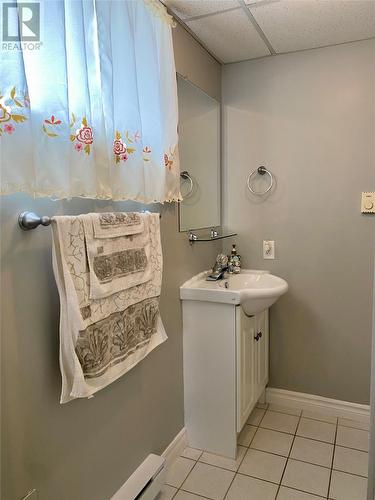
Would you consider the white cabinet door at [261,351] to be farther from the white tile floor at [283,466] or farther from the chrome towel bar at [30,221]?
the chrome towel bar at [30,221]

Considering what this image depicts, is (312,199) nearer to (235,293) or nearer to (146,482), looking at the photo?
(235,293)

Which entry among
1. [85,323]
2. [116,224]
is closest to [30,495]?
[85,323]

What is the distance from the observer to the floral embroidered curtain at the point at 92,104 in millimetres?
934

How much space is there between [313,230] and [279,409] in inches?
48.9

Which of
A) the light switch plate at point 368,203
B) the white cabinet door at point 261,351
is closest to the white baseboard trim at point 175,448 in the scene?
the white cabinet door at point 261,351

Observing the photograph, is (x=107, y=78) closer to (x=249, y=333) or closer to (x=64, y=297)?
(x=64, y=297)

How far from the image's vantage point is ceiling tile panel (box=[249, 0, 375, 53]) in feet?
5.67

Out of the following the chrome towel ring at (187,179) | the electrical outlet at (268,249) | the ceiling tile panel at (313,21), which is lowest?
the electrical outlet at (268,249)

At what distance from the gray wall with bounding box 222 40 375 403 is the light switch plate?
0.13 ft

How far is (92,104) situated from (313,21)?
1390 mm

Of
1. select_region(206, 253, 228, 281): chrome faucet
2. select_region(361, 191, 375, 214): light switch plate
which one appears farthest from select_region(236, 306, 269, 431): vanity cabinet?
select_region(361, 191, 375, 214): light switch plate

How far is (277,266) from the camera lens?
240cm

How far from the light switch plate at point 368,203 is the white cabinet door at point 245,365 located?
0.94 metres

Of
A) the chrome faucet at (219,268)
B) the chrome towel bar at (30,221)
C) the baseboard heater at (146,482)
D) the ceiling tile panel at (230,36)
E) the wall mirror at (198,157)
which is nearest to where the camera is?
the chrome towel bar at (30,221)
